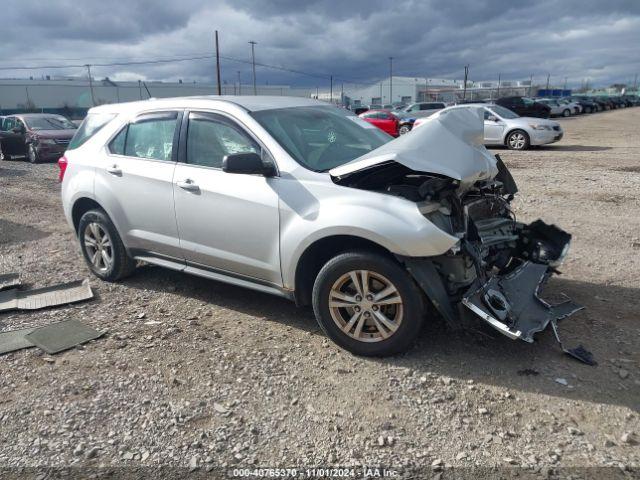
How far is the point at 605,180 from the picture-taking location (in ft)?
33.0

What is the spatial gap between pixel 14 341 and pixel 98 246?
1.36 meters

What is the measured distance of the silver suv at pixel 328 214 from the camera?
3422mm

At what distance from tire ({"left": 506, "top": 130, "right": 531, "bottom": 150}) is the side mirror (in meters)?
14.8

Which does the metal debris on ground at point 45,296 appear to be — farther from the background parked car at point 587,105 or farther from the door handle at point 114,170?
the background parked car at point 587,105

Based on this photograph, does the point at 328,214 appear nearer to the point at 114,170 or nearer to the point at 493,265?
the point at 493,265

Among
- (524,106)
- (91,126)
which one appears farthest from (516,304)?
(524,106)

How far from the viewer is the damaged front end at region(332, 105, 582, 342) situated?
3.38m

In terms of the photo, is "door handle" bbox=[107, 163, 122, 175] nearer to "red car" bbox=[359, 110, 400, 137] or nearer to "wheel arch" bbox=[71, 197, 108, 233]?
"wheel arch" bbox=[71, 197, 108, 233]

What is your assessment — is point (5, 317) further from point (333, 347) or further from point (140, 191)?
point (333, 347)

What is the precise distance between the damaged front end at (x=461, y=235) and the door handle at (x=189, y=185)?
130 centimetres

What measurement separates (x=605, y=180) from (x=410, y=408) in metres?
8.85

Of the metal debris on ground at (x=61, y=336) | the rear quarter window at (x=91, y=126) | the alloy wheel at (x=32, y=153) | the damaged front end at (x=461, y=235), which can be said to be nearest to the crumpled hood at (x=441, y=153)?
the damaged front end at (x=461, y=235)

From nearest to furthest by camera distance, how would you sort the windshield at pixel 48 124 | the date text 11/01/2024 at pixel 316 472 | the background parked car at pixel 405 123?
the date text 11/01/2024 at pixel 316 472 < the windshield at pixel 48 124 < the background parked car at pixel 405 123

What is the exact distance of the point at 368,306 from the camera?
3555 mm
